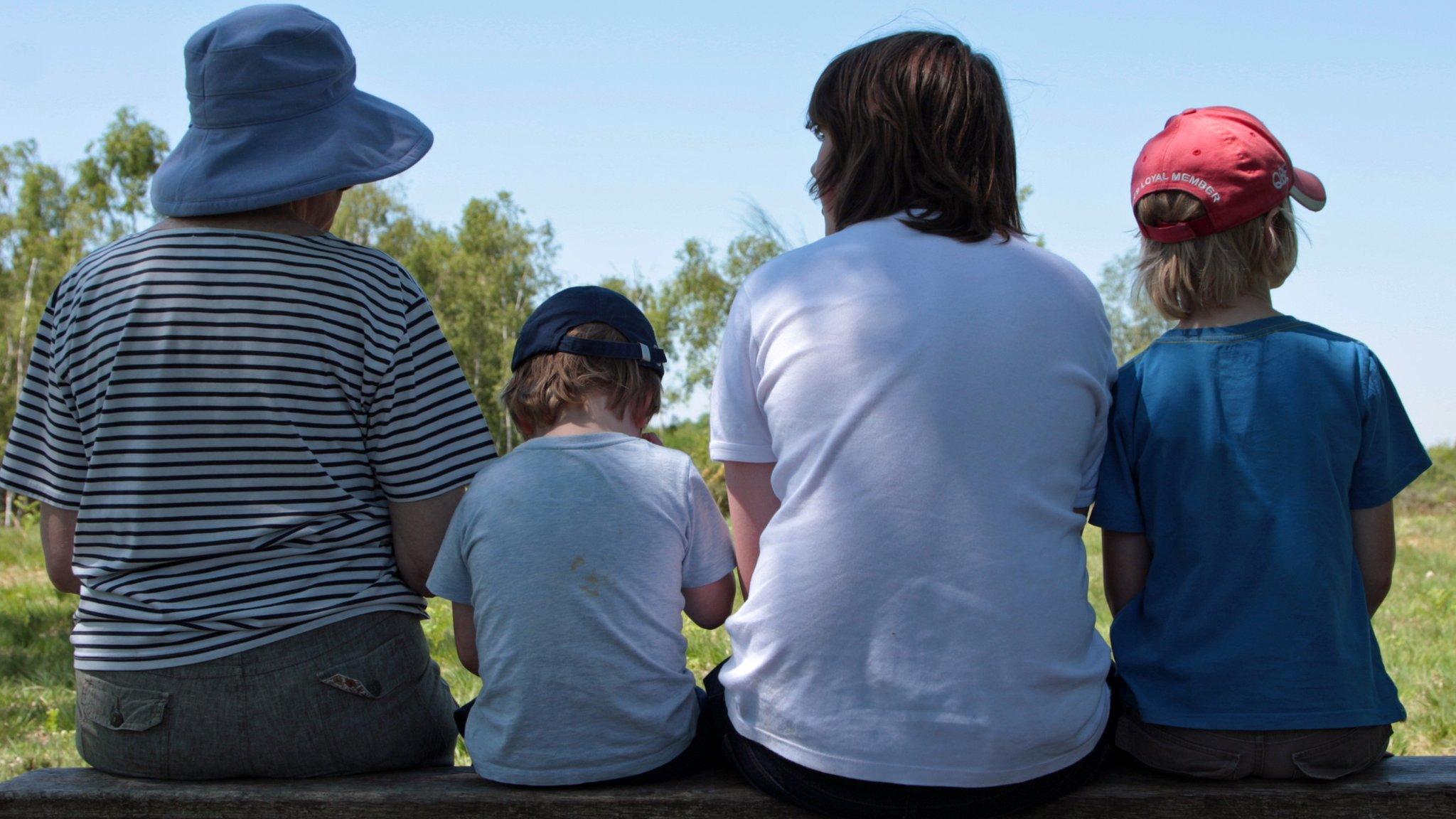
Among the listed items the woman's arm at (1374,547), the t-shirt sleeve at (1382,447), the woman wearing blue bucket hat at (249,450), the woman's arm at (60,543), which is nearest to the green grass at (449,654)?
the woman's arm at (60,543)

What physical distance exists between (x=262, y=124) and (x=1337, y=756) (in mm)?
2071

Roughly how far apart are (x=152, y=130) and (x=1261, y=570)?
4683cm

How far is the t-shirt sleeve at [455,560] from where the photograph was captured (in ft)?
6.55

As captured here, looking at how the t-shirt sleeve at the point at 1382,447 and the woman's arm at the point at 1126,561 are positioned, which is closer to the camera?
the t-shirt sleeve at the point at 1382,447

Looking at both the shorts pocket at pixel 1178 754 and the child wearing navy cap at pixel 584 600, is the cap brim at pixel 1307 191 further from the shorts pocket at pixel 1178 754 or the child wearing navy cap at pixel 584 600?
the child wearing navy cap at pixel 584 600

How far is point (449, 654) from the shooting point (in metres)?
4.79

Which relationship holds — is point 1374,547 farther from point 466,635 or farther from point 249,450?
point 249,450

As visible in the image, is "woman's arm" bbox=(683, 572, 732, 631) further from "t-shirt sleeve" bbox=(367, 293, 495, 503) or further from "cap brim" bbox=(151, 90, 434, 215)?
"cap brim" bbox=(151, 90, 434, 215)

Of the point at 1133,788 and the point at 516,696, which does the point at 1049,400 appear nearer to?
the point at 1133,788

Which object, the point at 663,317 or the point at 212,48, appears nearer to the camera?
the point at 212,48

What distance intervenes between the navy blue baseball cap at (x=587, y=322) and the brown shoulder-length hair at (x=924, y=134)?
0.45 m

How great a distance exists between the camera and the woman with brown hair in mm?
1665

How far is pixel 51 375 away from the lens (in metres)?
2.03

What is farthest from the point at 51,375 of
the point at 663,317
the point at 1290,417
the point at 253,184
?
the point at 663,317
